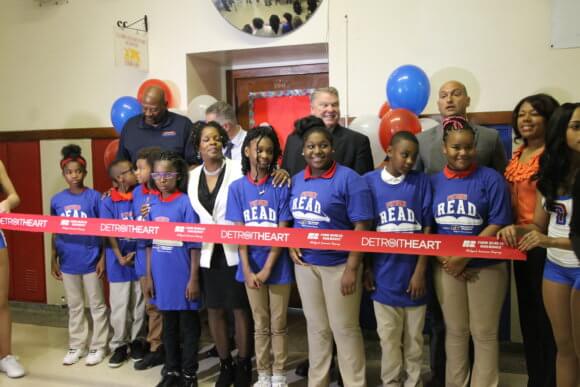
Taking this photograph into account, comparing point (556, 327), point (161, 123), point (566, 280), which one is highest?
point (161, 123)

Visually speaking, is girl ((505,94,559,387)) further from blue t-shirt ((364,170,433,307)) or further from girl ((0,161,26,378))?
girl ((0,161,26,378))

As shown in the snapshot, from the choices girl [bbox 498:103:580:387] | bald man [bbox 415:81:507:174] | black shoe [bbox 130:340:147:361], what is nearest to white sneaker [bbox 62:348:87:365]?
black shoe [bbox 130:340:147:361]

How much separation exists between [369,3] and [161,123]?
1849 millimetres

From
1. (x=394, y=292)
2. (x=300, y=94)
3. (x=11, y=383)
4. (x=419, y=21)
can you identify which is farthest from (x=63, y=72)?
(x=394, y=292)

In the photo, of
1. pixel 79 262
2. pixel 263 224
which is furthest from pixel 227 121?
pixel 79 262

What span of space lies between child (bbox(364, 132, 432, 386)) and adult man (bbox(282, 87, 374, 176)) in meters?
0.34

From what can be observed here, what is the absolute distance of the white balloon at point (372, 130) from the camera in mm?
3457

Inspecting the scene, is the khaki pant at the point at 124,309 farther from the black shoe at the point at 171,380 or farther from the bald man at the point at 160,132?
the bald man at the point at 160,132

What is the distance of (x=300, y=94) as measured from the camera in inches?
183

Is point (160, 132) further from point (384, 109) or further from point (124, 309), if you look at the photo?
point (384, 109)

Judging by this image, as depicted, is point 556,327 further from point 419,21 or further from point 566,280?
point 419,21

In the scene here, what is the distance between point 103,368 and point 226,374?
998 mm

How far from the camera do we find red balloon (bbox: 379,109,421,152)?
311 centimetres

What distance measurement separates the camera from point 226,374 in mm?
2980
